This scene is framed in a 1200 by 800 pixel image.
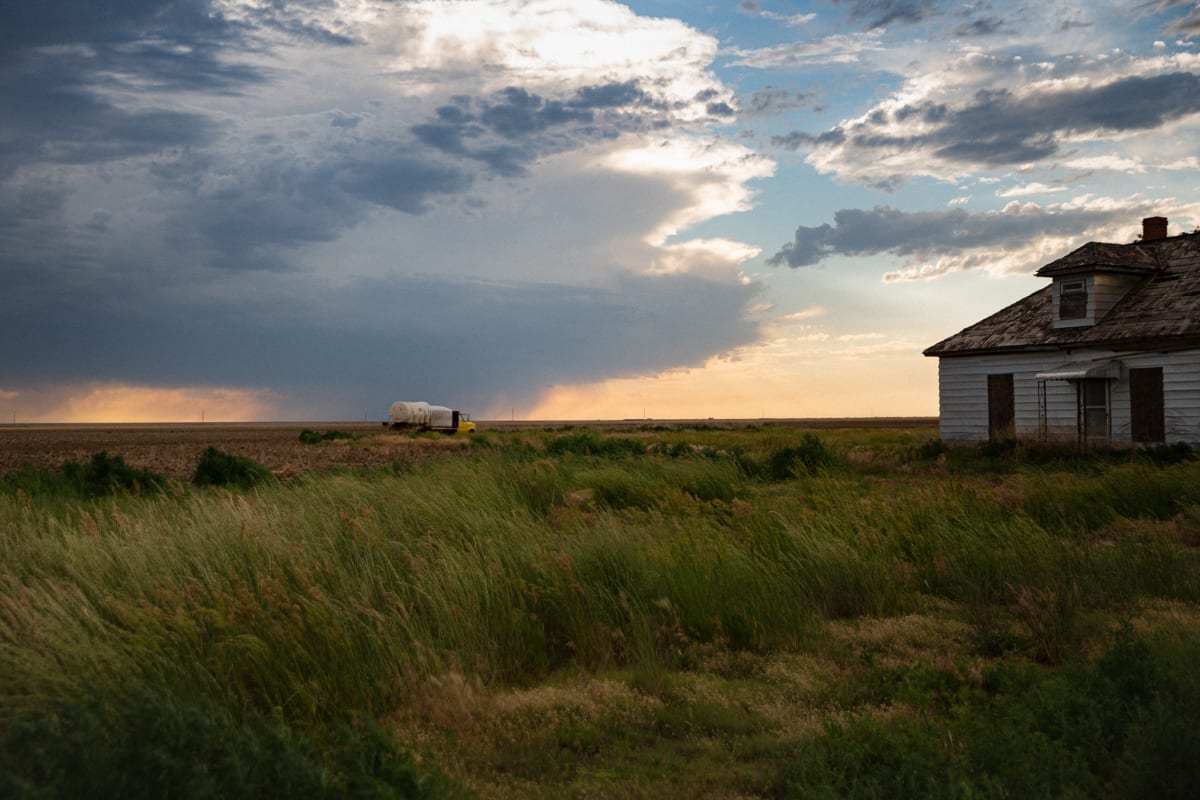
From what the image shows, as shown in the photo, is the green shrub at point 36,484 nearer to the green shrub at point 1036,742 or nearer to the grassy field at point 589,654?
the grassy field at point 589,654

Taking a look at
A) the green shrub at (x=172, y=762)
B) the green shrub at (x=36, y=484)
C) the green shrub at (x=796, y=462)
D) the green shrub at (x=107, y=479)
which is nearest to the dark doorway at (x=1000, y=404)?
the green shrub at (x=796, y=462)

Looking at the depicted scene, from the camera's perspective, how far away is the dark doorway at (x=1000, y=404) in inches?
1054

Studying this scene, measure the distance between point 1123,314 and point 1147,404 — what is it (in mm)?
2951

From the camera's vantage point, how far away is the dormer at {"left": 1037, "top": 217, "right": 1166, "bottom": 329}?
990 inches

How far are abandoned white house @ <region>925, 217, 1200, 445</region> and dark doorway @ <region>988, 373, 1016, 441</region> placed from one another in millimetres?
30

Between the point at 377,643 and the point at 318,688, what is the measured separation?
1.82 feet

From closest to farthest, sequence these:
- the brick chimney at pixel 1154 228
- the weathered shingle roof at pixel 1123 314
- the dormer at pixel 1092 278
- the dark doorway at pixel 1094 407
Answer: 1. the weathered shingle roof at pixel 1123 314
2. the dark doorway at pixel 1094 407
3. the dormer at pixel 1092 278
4. the brick chimney at pixel 1154 228

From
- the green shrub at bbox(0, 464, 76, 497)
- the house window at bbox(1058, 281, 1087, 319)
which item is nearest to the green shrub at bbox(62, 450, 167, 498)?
the green shrub at bbox(0, 464, 76, 497)

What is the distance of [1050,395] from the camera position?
25.6 meters

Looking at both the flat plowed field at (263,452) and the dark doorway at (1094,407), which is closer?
the dark doorway at (1094,407)

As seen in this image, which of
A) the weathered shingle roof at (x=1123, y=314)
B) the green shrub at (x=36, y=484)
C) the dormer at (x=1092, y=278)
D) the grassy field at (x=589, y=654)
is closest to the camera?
the grassy field at (x=589, y=654)

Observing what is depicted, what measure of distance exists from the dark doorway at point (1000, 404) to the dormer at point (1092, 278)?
2.17m

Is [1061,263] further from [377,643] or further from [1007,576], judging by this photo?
[377,643]

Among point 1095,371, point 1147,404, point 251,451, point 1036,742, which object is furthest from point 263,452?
point 1036,742
